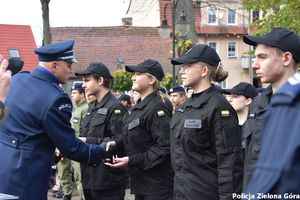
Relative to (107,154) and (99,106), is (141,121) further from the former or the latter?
(99,106)

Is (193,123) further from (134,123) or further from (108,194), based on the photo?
(108,194)

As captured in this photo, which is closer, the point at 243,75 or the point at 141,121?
the point at 141,121

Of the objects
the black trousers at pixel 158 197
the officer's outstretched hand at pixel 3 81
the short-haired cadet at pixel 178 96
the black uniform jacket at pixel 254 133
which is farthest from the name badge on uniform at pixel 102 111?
the short-haired cadet at pixel 178 96

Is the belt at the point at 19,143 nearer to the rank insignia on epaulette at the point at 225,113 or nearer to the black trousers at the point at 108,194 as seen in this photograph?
the rank insignia on epaulette at the point at 225,113

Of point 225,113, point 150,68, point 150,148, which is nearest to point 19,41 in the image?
point 150,68

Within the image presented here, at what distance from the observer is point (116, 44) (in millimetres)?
43906

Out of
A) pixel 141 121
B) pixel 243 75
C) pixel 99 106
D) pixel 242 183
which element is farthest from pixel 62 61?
pixel 243 75

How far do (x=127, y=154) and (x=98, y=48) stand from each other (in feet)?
125

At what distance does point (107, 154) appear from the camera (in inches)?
221

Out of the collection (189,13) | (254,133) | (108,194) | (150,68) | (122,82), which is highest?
(189,13)

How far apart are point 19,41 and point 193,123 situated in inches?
1550

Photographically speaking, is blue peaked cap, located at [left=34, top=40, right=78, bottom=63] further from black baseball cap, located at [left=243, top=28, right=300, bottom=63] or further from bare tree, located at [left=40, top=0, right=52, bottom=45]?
bare tree, located at [left=40, top=0, right=52, bottom=45]

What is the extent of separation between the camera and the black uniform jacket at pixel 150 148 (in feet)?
17.9

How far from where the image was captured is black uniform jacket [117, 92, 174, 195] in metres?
5.46
